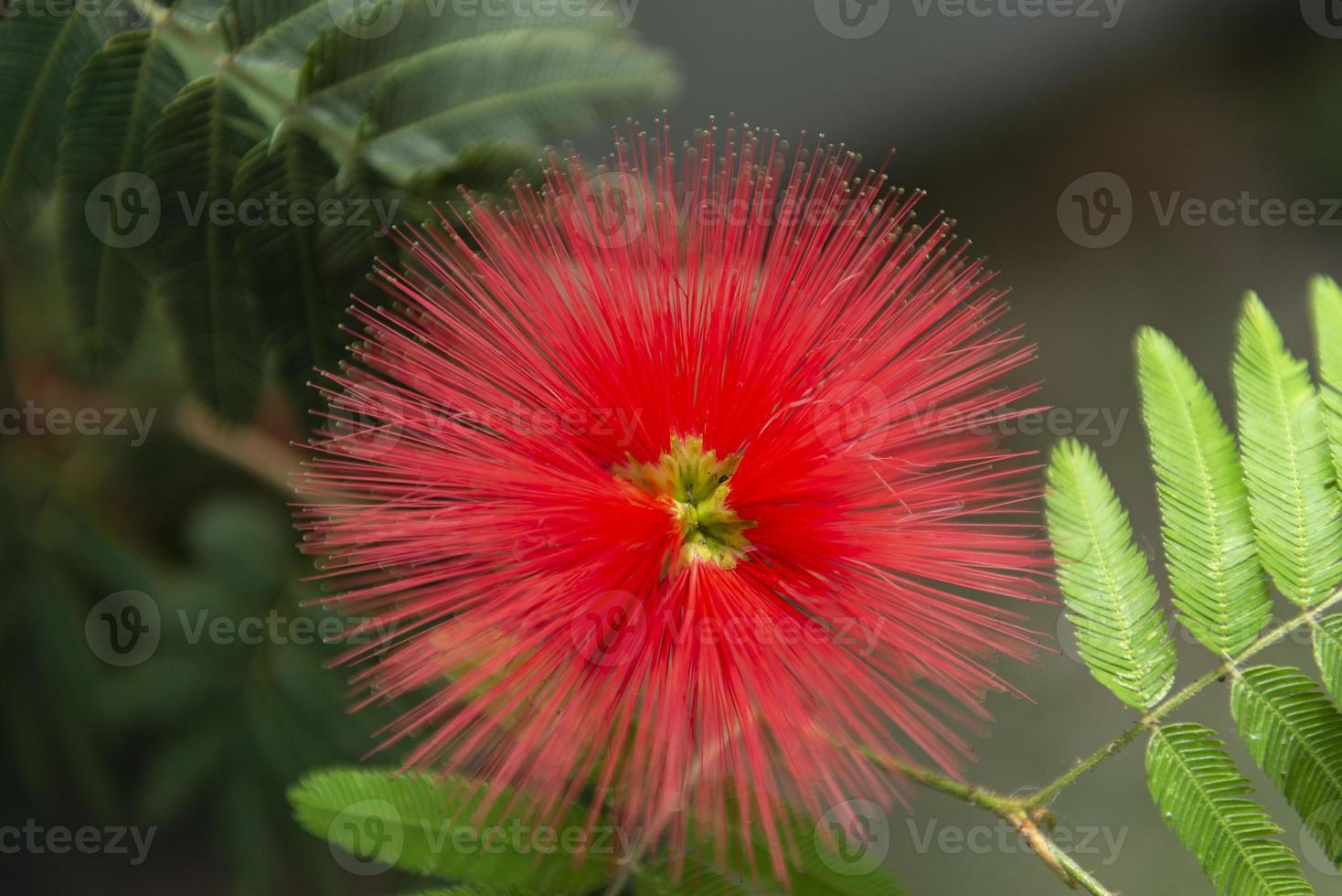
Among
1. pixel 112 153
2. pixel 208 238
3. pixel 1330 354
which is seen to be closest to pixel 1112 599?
pixel 1330 354

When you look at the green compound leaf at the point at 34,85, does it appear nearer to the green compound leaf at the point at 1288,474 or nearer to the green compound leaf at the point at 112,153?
the green compound leaf at the point at 112,153

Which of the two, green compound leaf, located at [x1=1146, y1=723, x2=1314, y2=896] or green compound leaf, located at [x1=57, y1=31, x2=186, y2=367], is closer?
green compound leaf, located at [x1=1146, y1=723, x2=1314, y2=896]

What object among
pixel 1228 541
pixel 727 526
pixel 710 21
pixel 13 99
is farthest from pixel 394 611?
pixel 710 21

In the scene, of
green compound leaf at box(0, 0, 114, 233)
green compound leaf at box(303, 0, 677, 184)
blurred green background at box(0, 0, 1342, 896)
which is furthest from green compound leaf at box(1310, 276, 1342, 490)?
green compound leaf at box(0, 0, 114, 233)

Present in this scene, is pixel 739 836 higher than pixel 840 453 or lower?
lower

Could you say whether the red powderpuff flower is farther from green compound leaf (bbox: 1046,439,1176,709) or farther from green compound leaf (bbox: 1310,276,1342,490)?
green compound leaf (bbox: 1310,276,1342,490)

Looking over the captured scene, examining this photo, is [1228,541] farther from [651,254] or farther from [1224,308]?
[1224,308]

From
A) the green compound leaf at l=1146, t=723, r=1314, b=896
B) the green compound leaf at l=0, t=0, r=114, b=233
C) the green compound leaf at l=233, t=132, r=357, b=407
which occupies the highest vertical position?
the green compound leaf at l=0, t=0, r=114, b=233
